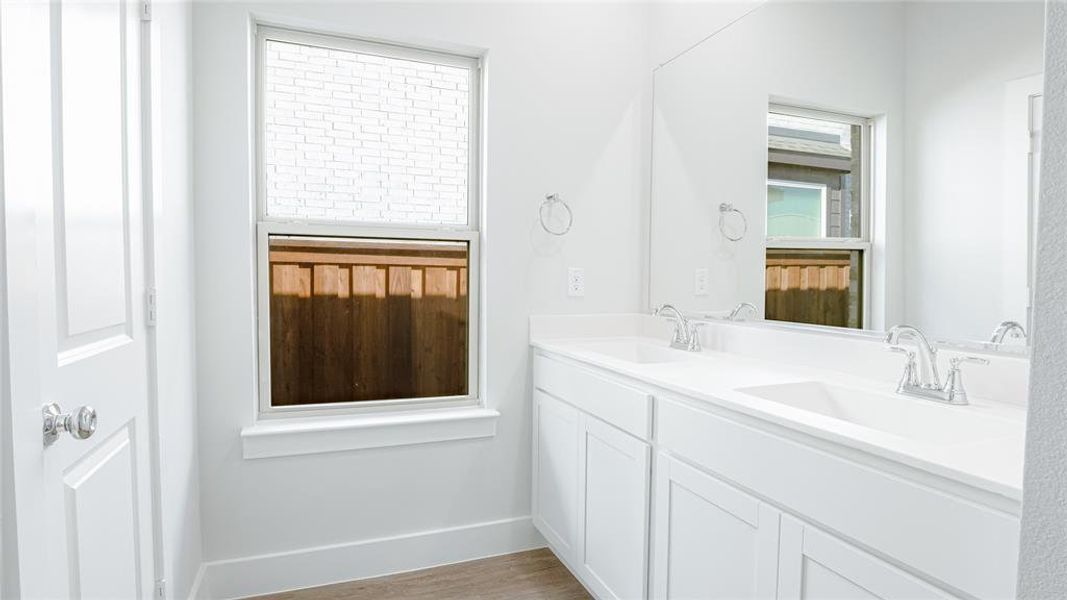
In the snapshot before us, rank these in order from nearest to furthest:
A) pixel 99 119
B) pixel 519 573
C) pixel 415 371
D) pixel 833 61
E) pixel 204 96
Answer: pixel 99 119 → pixel 833 61 → pixel 204 96 → pixel 519 573 → pixel 415 371

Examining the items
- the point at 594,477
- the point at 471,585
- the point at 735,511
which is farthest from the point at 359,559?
the point at 735,511

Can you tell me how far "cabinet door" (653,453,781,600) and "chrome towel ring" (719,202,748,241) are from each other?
0.94 metres

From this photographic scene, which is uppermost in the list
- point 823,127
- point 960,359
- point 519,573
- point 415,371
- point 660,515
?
point 823,127

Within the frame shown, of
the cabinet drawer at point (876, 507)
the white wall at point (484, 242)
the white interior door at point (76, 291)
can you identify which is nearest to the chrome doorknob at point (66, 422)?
the white interior door at point (76, 291)

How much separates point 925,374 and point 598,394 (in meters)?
0.89

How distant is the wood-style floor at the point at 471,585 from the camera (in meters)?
2.04

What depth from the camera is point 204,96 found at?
76.1 inches

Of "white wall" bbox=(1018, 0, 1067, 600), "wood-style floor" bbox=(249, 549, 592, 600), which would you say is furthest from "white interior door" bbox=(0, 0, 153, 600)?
"white wall" bbox=(1018, 0, 1067, 600)

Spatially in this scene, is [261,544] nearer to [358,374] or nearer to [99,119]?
[358,374]

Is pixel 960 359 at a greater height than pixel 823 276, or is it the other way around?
pixel 823 276

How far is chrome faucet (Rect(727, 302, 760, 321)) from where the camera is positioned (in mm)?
2049

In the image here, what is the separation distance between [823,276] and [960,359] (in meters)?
0.50

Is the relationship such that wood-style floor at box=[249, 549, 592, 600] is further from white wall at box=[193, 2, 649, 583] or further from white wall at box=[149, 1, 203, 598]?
white wall at box=[149, 1, 203, 598]

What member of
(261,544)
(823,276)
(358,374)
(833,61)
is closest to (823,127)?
(833,61)
